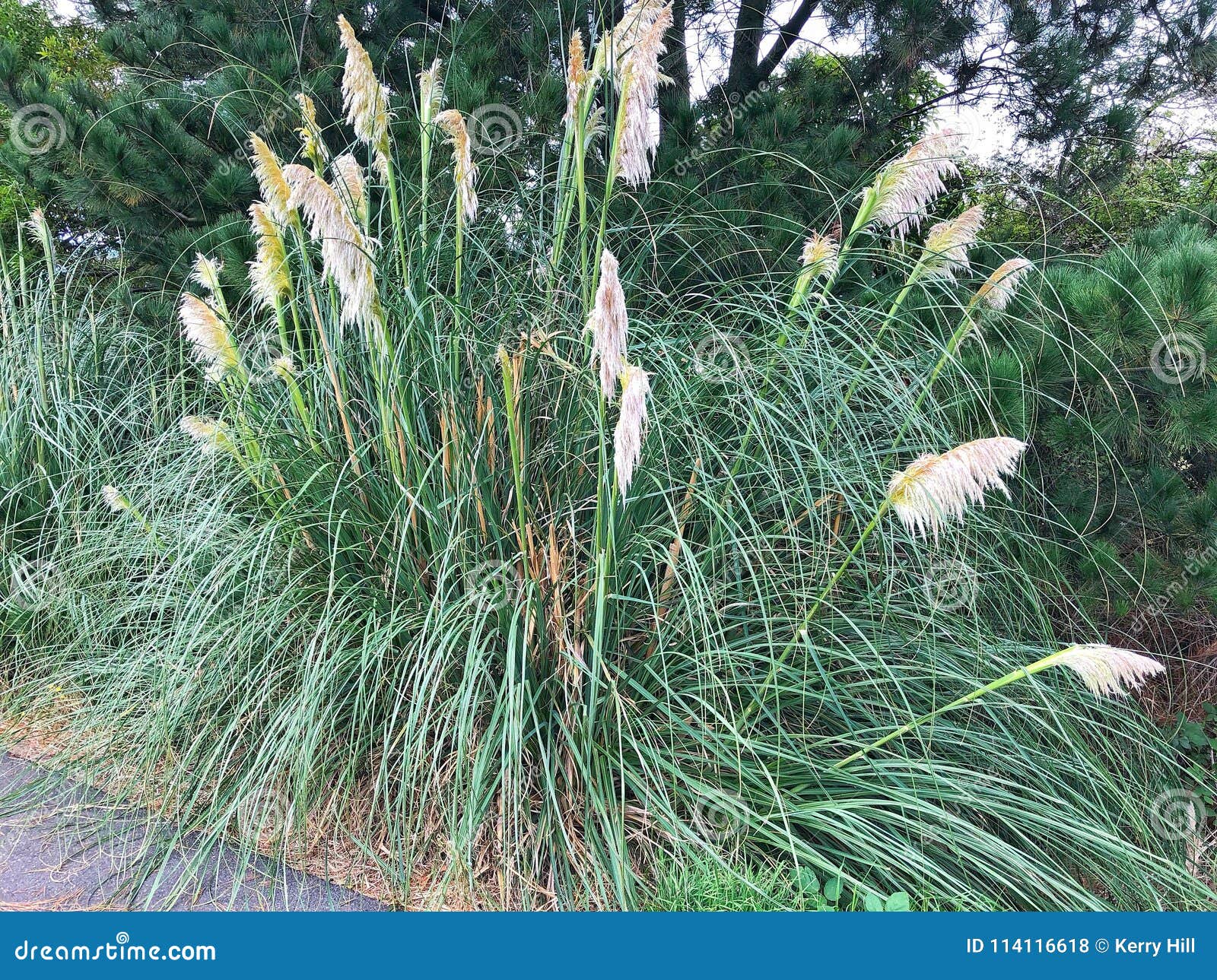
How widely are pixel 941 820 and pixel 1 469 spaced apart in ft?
14.8

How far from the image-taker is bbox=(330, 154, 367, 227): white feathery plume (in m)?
2.95

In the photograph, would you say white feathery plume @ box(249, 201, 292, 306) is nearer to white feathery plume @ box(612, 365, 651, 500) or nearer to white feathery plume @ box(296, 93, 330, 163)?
white feathery plume @ box(296, 93, 330, 163)

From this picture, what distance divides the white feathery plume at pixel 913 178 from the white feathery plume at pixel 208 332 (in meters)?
2.30

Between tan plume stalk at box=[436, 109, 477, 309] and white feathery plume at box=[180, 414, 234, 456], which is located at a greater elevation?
tan plume stalk at box=[436, 109, 477, 309]

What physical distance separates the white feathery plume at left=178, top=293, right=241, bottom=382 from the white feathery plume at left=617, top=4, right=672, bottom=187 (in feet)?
5.03

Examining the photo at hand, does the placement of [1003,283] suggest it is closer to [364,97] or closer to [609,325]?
[609,325]

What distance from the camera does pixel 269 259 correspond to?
299 cm

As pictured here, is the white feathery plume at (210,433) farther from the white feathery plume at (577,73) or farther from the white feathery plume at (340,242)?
the white feathery plume at (577,73)

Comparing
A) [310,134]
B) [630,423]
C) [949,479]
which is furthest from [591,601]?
[310,134]

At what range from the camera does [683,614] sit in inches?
109

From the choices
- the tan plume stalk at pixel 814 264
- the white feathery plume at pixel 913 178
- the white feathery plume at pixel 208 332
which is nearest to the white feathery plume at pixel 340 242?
the white feathery plume at pixel 208 332

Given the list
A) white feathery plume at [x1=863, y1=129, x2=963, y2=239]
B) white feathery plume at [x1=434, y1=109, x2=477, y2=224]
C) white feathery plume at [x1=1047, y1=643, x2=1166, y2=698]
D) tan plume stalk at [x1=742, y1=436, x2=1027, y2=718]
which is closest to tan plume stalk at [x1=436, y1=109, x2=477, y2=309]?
white feathery plume at [x1=434, y1=109, x2=477, y2=224]

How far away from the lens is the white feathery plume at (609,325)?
1910 millimetres

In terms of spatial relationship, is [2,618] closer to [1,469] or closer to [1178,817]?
[1,469]
